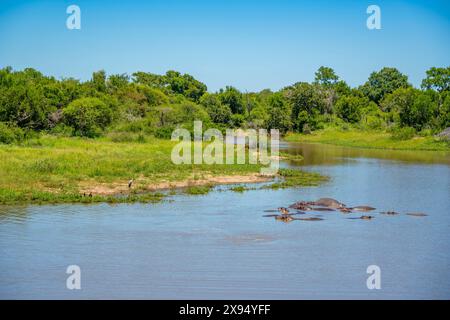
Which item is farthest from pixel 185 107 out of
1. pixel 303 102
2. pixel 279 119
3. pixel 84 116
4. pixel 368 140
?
pixel 303 102

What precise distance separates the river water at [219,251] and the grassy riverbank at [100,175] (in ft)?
4.91

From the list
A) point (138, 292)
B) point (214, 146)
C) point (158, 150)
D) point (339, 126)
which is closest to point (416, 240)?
point (138, 292)

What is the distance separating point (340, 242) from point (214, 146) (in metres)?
24.9

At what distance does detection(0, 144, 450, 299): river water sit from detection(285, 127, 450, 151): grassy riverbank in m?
35.2

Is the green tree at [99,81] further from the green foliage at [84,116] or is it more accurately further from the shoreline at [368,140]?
the shoreline at [368,140]

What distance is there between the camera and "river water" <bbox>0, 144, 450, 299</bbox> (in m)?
12.1

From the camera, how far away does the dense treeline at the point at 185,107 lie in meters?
42.6

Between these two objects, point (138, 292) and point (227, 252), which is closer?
point (138, 292)

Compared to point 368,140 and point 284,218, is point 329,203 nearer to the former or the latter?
point 284,218

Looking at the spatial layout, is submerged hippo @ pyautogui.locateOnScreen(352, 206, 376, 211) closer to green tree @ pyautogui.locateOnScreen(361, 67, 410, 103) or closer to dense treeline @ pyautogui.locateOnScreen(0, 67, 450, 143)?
dense treeline @ pyautogui.locateOnScreen(0, 67, 450, 143)

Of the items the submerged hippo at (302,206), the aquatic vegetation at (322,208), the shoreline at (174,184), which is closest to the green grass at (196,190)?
the shoreline at (174,184)

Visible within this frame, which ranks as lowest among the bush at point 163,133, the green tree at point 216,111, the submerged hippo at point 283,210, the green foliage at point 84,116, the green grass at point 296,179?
the submerged hippo at point 283,210

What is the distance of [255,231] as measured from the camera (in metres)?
16.9

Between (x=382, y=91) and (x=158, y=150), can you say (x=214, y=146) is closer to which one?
(x=158, y=150)
